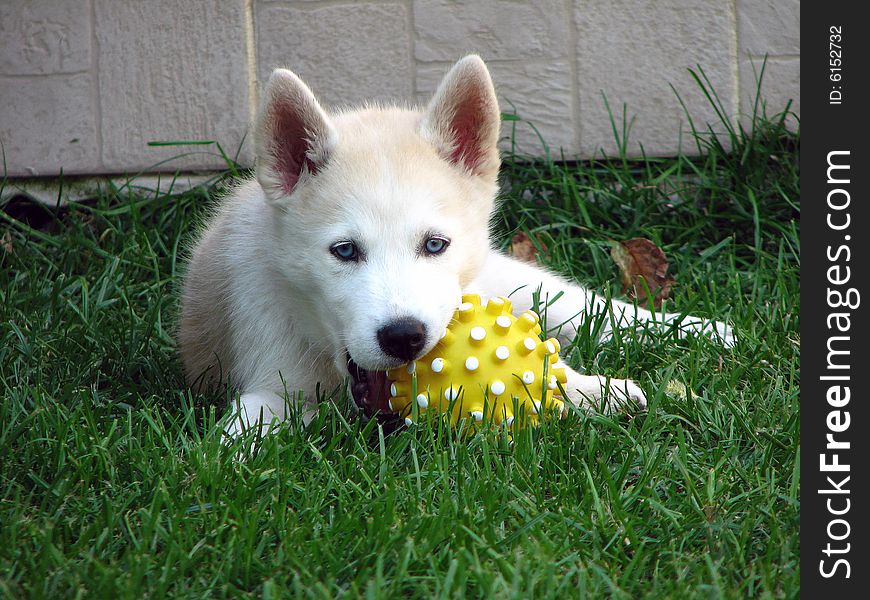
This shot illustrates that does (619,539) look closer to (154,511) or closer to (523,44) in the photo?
(154,511)

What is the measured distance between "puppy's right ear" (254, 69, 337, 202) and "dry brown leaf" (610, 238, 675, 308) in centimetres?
199

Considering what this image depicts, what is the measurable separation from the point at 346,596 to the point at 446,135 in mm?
1859

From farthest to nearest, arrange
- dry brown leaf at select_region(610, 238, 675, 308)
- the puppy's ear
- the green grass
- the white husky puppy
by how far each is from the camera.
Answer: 1. dry brown leaf at select_region(610, 238, 675, 308)
2. the puppy's ear
3. the white husky puppy
4. the green grass

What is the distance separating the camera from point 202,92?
226 inches

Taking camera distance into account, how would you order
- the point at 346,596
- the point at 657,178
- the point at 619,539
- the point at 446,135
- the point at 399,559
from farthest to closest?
the point at 657,178 → the point at 446,135 → the point at 619,539 → the point at 399,559 → the point at 346,596

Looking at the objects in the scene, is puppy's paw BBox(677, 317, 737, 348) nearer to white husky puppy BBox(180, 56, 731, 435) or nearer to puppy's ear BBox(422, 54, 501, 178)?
white husky puppy BBox(180, 56, 731, 435)

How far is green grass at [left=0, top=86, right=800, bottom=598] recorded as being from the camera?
8.15 ft

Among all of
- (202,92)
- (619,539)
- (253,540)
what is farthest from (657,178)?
(253,540)

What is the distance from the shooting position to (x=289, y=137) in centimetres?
355

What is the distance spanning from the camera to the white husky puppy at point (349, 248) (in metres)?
3.21

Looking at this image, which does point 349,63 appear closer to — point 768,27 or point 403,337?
point 768,27

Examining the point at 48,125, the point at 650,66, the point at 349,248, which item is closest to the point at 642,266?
the point at 650,66

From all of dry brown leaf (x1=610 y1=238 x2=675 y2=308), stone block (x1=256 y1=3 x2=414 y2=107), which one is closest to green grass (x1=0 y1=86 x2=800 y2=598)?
dry brown leaf (x1=610 y1=238 x2=675 y2=308)

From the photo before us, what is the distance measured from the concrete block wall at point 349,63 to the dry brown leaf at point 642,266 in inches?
33.3
